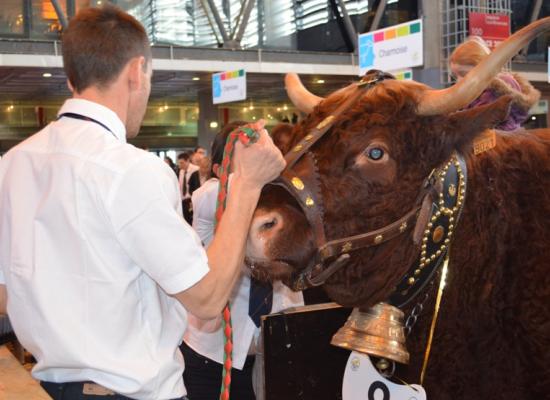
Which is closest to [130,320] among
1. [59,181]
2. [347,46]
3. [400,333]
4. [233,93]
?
[59,181]

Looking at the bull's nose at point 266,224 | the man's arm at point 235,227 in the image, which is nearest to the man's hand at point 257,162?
the man's arm at point 235,227

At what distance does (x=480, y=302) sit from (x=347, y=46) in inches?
747

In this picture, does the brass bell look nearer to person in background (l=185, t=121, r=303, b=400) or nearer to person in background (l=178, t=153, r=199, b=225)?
person in background (l=185, t=121, r=303, b=400)

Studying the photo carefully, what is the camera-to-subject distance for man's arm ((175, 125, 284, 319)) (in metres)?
1.90

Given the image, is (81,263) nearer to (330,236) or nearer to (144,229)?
(144,229)

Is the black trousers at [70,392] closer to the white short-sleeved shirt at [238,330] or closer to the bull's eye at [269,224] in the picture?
the bull's eye at [269,224]

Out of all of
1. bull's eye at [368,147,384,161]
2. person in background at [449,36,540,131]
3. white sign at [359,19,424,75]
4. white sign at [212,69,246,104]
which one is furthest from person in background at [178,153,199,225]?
bull's eye at [368,147,384,161]

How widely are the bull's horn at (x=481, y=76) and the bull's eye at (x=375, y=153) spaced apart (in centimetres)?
21

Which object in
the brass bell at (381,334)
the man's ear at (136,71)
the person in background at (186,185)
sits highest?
the man's ear at (136,71)

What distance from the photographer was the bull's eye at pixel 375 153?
2.20 m

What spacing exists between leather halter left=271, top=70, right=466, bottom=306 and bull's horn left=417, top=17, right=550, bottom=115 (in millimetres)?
187

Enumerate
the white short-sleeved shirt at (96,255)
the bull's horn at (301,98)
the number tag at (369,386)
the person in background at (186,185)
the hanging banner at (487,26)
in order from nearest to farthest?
the white short-sleeved shirt at (96,255), the number tag at (369,386), the bull's horn at (301,98), the hanging banner at (487,26), the person in background at (186,185)

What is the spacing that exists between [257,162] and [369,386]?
1.15 m

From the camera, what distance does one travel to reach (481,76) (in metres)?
2.16
